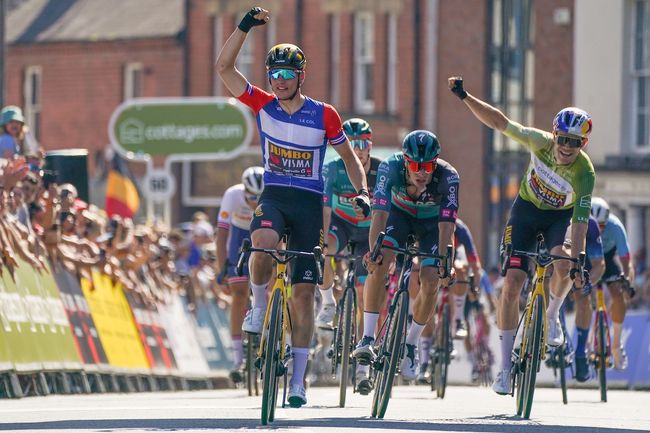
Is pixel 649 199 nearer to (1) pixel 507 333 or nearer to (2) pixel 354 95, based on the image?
(2) pixel 354 95

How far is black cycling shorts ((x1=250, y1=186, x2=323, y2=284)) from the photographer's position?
560 inches

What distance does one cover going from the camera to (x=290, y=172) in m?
14.4

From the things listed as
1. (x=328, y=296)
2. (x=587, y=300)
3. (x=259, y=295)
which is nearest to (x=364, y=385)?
(x=328, y=296)

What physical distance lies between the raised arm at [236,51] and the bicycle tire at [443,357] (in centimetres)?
600

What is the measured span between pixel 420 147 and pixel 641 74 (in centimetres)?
2802

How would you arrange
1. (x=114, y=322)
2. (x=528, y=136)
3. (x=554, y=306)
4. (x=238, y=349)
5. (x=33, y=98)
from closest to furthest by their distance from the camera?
1. (x=528, y=136)
2. (x=554, y=306)
3. (x=238, y=349)
4. (x=114, y=322)
5. (x=33, y=98)

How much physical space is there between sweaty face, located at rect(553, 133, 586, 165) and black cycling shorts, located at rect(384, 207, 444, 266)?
1.07 meters

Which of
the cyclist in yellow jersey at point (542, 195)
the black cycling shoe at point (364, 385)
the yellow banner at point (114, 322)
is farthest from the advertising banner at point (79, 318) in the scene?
the cyclist in yellow jersey at point (542, 195)

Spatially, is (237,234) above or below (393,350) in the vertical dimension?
above

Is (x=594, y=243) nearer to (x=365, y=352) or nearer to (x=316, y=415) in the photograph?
(x=365, y=352)

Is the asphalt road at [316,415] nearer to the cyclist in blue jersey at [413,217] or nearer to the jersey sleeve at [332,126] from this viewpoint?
the cyclist in blue jersey at [413,217]

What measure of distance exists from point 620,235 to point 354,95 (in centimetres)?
2859

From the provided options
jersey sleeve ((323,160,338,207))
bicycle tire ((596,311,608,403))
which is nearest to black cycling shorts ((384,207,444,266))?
jersey sleeve ((323,160,338,207))

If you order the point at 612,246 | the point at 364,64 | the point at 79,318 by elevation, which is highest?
the point at 364,64
